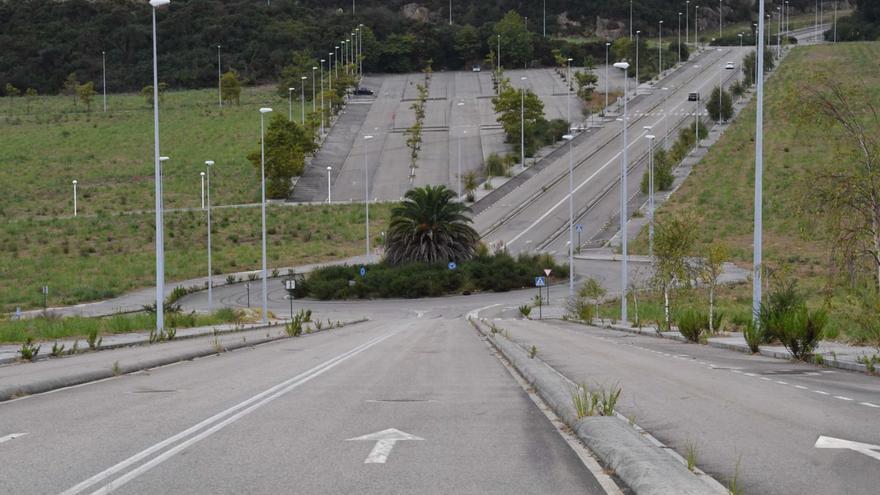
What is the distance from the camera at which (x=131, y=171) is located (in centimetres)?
12469

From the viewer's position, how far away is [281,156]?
112188 millimetres

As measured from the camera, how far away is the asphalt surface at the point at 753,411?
9.59 m

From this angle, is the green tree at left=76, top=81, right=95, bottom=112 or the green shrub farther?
the green tree at left=76, top=81, right=95, bottom=112

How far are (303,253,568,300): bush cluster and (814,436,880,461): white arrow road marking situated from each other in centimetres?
6811

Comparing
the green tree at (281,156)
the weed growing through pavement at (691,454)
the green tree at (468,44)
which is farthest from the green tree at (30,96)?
the weed growing through pavement at (691,454)

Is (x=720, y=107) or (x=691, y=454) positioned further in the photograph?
(x=720, y=107)

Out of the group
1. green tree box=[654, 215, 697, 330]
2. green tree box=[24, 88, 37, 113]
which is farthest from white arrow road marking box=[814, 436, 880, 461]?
green tree box=[24, 88, 37, 113]

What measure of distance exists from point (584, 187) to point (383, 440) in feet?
315

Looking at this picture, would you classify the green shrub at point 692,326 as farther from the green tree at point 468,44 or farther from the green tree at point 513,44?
the green tree at point 468,44

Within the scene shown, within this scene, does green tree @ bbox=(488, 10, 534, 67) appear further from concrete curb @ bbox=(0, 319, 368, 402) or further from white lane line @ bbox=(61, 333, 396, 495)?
white lane line @ bbox=(61, 333, 396, 495)

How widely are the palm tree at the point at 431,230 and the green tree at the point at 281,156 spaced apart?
32.8 m

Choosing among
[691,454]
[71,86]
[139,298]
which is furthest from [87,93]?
[691,454]

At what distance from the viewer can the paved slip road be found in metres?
9.09

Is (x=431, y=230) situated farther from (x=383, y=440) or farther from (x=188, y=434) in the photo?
(x=383, y=440)
